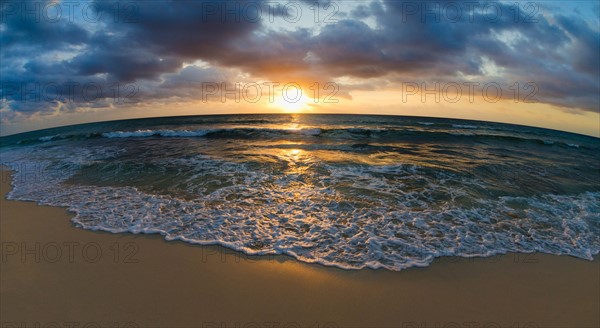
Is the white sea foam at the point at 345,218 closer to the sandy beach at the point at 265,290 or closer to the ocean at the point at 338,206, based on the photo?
the ocean at the point at 338,206

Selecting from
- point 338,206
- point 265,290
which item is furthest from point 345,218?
point 265,290

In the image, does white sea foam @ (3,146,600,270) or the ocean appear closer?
white sea foam @ (3,146,600,270)

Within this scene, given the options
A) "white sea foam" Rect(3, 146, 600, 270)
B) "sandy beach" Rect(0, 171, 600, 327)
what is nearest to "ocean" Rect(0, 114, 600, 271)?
"white sea foam" Rect(3, 146, 600, 270)

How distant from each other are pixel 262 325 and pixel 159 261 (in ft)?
7.41

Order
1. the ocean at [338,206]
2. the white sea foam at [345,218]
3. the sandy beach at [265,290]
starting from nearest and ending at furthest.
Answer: the sandy beach at [265,290] < the white sea foam at [345,218] < the ocean at [338,206]

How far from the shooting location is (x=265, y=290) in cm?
375

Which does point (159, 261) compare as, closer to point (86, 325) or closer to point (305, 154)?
point (86, 325)

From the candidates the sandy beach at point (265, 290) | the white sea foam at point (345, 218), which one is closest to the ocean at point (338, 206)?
the white sea foam at point (345, 218)

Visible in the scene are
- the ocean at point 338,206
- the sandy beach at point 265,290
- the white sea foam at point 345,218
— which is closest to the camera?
the sandy beach at point 265,290

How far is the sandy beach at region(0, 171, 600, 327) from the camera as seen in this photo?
10.8 feet

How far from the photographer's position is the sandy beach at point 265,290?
3.29 meters

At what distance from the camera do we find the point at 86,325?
3172mm

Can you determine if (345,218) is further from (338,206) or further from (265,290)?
(265,290)

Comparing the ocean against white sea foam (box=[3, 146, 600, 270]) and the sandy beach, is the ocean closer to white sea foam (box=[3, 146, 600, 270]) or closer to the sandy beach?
white sea foam (box=[3, 146, 600, 270])
